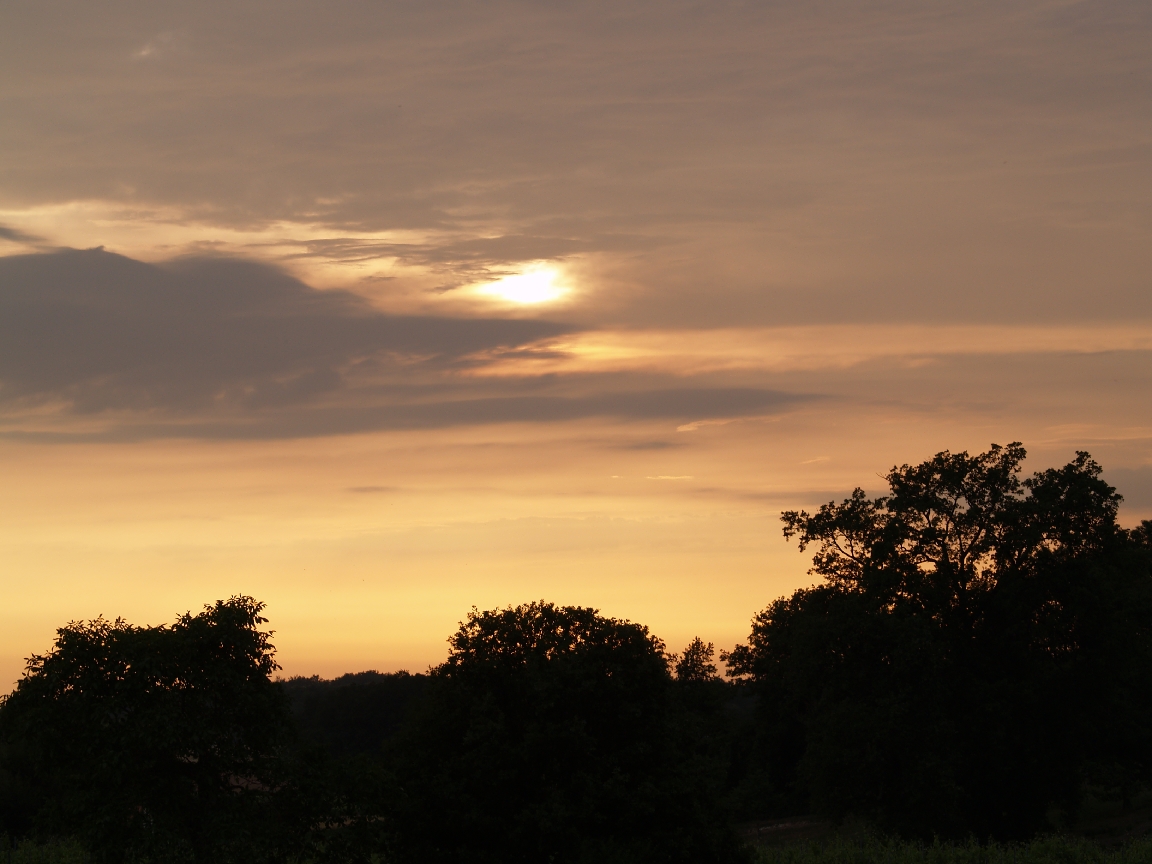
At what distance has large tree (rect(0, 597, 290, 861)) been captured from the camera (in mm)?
25906

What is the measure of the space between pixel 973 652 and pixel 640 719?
72.7 ft

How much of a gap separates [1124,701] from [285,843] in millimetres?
37118

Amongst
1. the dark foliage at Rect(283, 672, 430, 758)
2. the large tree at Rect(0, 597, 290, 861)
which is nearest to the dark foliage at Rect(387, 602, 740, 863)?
the large tree at Rect(0, 597, 290, 861)

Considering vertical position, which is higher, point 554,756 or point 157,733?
point 157,733

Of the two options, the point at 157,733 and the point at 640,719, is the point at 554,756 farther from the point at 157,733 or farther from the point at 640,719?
the point at 157,733

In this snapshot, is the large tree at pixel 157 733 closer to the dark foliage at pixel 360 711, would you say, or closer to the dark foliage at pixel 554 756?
the dark foliage at pixel 554 756

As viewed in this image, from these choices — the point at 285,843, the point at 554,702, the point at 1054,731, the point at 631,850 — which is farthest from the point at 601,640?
the point at 1054,731

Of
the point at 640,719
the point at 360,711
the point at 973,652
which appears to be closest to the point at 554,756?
the point at 640,719

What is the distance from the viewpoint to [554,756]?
30672mm

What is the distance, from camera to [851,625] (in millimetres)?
45594

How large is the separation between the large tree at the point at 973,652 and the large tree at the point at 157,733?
86.5ft

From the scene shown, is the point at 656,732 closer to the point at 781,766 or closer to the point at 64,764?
the point at 64,764

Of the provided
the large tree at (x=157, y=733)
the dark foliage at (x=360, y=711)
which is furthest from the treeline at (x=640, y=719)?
the dark foliage at (x=360, y=711)

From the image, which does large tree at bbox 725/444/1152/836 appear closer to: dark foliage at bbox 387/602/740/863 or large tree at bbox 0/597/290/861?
dark foliage at bbox 387/602/740/863
